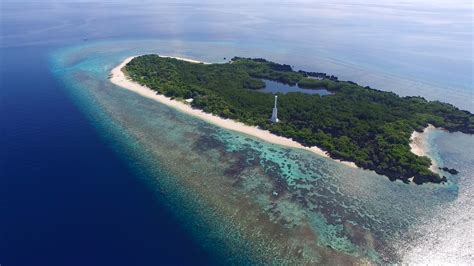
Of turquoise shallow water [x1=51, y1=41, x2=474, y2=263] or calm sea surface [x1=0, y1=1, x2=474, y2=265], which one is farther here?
turquoise shallow water [x1=51, y1=41, x2=474, y2=263]

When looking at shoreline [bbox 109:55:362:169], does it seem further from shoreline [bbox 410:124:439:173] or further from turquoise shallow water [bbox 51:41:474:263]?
shoreline [bbox 410:124:439:173]

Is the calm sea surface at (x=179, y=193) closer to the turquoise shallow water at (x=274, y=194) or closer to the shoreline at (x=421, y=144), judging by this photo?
the turquoise shallow water at (x=274, y=194)

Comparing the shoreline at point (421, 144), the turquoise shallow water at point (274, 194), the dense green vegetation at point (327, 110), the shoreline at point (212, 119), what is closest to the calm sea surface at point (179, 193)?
the turquoise shallow water at point (274, 194)

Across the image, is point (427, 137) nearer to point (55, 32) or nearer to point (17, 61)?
point (17, 61)

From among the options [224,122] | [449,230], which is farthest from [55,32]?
[449,230]

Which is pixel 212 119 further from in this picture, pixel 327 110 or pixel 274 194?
pixel 274 194

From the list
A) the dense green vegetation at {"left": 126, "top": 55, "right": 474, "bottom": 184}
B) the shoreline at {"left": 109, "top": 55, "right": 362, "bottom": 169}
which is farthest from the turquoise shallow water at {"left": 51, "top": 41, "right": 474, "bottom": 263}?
the dense green vegetation at {"left": 126, "top": 55, "right": 474, "bottom": 184}
